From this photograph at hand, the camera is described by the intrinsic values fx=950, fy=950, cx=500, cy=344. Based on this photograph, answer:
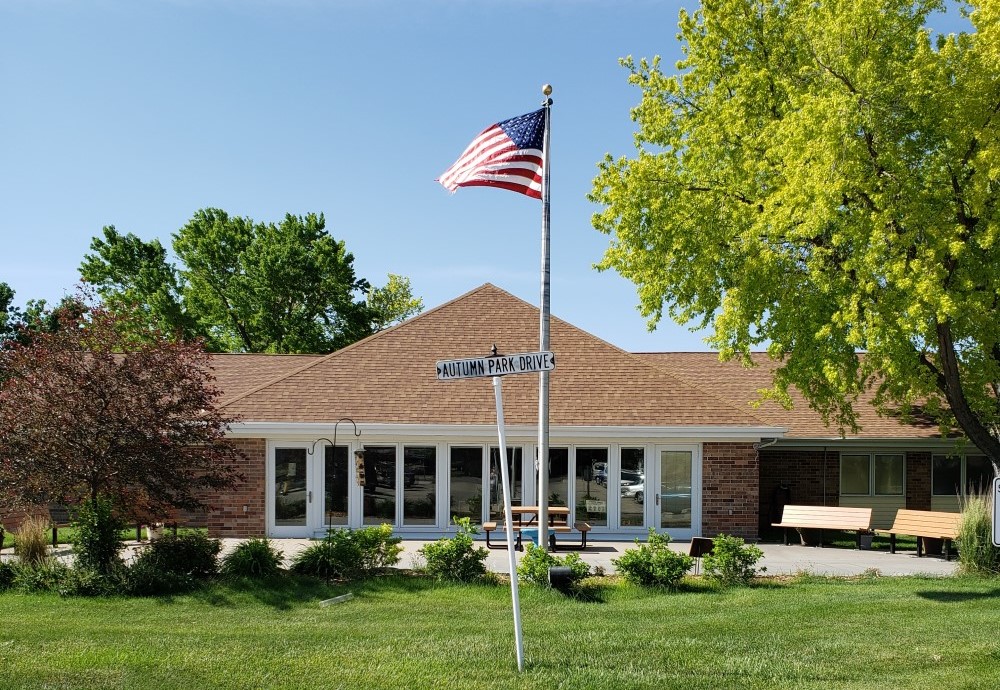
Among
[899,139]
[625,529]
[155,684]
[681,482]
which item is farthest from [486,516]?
[155,684]

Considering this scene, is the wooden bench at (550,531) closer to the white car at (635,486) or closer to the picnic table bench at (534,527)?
the picnic table bench at (534,527)

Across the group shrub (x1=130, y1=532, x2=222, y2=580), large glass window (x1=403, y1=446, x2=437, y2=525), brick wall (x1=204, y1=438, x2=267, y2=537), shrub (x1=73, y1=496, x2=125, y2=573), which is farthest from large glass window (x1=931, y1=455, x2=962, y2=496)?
shrub (x1=73, y1=496, x2=125, y2=573)

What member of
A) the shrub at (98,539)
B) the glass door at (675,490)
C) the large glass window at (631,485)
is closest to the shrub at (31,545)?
the shrub at (98,539)

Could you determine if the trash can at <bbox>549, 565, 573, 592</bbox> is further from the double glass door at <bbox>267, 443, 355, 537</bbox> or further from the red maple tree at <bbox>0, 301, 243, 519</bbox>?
the double glass door at <bbox>267, 443, 355, 537</bbox>

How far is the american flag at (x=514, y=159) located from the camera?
15.0m

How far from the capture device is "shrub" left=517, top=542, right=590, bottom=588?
14188 mm

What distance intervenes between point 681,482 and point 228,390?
482 inches

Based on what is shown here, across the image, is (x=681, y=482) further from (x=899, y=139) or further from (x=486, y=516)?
(x=899, y=139)

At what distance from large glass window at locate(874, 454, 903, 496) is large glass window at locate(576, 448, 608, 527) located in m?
8.51

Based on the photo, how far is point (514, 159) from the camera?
1501 cm

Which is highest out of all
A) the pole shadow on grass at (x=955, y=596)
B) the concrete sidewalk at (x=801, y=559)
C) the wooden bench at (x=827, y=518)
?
the wooden bench at (x=827, y=518)

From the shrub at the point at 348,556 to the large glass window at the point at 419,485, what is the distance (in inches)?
235

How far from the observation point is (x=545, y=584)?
14.2 meters

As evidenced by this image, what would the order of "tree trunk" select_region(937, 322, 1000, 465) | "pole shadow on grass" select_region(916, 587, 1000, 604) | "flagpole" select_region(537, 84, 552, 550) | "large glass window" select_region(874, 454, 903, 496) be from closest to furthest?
"pole shadow on grass" select_region(916, 587, 1000, 604) < "flagpole" select_region(537, 84, 552, 550) < "tree trunk" select_region(937, 322, 1000, 465) < "large glass window" select_region(874, 454, 903, 496)
